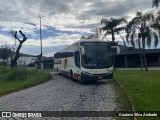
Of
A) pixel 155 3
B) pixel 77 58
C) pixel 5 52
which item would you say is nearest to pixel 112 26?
pixel 155 3

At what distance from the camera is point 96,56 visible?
21.1 m

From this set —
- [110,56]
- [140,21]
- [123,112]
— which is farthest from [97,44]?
[140,21]

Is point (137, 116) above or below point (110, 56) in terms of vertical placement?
below

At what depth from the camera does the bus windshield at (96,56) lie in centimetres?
2111

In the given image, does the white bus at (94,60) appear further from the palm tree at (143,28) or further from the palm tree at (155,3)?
the palm tree at (143,28)

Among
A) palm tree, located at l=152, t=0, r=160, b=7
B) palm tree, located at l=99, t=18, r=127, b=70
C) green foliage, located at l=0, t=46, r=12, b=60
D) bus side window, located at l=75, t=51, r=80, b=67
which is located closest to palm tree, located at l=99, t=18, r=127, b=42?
palm tree, located at l=99, t=18, r=127, b=70

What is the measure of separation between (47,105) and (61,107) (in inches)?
34.6

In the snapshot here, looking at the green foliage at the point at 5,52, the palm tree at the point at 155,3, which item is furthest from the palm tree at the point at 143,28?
the green foliage at the point at 5,52

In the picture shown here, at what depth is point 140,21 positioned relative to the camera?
150 ft

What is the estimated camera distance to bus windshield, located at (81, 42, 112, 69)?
21109 millimetres

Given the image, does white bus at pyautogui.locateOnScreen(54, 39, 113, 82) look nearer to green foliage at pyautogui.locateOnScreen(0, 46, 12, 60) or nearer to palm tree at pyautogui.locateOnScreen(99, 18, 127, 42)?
palm tree at pyautogui.locateOnScreen(99, 18, 127, 42)

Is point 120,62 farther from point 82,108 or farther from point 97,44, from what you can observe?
point 82,108

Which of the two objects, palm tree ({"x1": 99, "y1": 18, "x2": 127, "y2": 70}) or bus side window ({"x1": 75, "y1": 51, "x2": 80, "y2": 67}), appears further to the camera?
palm tree ({"x1": 99, "y1": 18, "x2": 127, "y2": 70})

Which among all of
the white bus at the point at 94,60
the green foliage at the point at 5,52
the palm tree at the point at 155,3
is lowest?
the white bus at the point at 94,60
